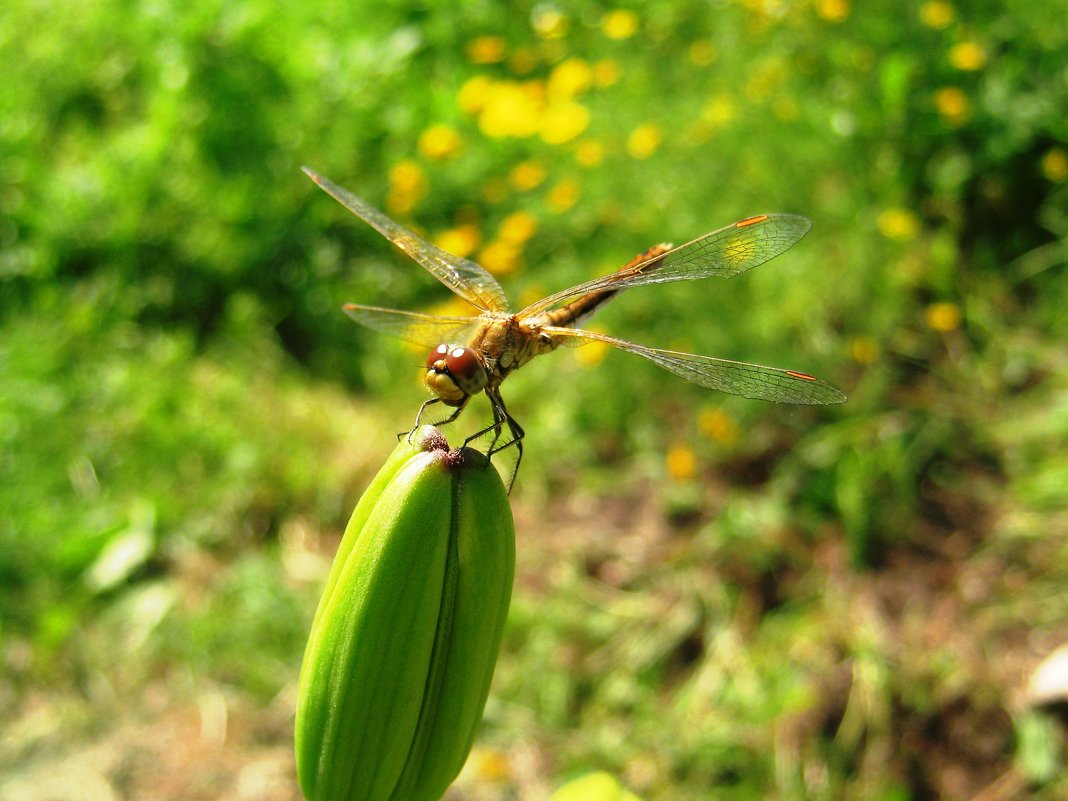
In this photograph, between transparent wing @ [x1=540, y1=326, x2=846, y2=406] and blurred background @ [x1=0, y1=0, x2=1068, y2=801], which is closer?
transparent wing @ [x1=540, y1=326, x2=846, y2=406]

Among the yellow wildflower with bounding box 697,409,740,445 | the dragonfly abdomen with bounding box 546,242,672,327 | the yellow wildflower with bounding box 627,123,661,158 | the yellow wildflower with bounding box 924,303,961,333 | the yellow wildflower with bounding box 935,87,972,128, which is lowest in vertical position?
the yellow wildflower with bounding box 697,409,740,445

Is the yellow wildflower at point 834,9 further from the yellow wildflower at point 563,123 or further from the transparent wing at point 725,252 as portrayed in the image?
the transparent wing at point 725,252

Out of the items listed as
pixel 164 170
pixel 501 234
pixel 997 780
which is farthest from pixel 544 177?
pixel 997 780

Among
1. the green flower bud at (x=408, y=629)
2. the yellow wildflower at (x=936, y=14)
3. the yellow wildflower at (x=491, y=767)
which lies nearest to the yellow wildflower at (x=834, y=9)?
the yellow wildflower at (x=936, y=14)

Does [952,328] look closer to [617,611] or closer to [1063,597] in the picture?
[1063,597]

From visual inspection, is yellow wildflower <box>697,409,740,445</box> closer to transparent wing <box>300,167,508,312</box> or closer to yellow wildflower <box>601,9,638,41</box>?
transparent wing <box>300,167,508,312</box>

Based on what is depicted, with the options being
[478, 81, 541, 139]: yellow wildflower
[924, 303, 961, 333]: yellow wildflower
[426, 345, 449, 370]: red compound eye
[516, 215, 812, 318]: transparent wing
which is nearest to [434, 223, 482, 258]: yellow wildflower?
[478, 81, 541, 139]: yellow wildflower
